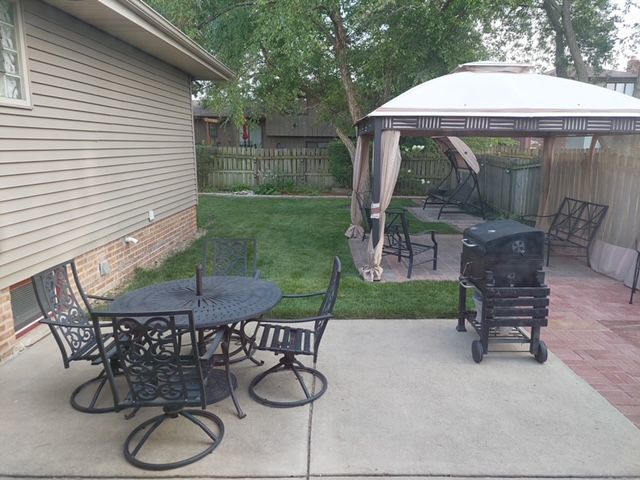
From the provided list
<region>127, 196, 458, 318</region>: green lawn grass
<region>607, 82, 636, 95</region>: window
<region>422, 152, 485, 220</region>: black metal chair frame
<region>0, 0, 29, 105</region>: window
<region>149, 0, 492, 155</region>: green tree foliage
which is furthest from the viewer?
<region>607, 82, 636, 95</region>: window

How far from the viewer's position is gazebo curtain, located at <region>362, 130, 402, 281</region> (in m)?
5.61

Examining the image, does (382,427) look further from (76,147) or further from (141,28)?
(141,28)

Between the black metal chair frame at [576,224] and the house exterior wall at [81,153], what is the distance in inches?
236

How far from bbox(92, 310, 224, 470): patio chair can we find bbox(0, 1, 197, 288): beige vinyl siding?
202cm

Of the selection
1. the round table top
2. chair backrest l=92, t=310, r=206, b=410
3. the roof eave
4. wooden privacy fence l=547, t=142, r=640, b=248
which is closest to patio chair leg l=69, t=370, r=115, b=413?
the round table top

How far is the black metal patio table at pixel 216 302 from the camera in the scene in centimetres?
291

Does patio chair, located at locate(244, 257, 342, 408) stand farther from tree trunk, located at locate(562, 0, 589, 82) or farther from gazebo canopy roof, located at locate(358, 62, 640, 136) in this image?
tree trunk, located at locate(562, 0, 589, 82)

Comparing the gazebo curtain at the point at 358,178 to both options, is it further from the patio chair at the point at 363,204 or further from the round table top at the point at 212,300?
the round table top at the point at 212,300

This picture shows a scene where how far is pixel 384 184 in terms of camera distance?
5.78m

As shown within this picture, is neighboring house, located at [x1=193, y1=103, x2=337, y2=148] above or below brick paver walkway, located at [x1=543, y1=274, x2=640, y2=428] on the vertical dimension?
above

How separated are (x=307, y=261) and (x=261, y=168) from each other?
9.75 metres

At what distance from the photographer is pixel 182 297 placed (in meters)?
3.25

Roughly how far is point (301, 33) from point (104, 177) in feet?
16.8

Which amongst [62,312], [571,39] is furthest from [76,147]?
Result: [571,39]
